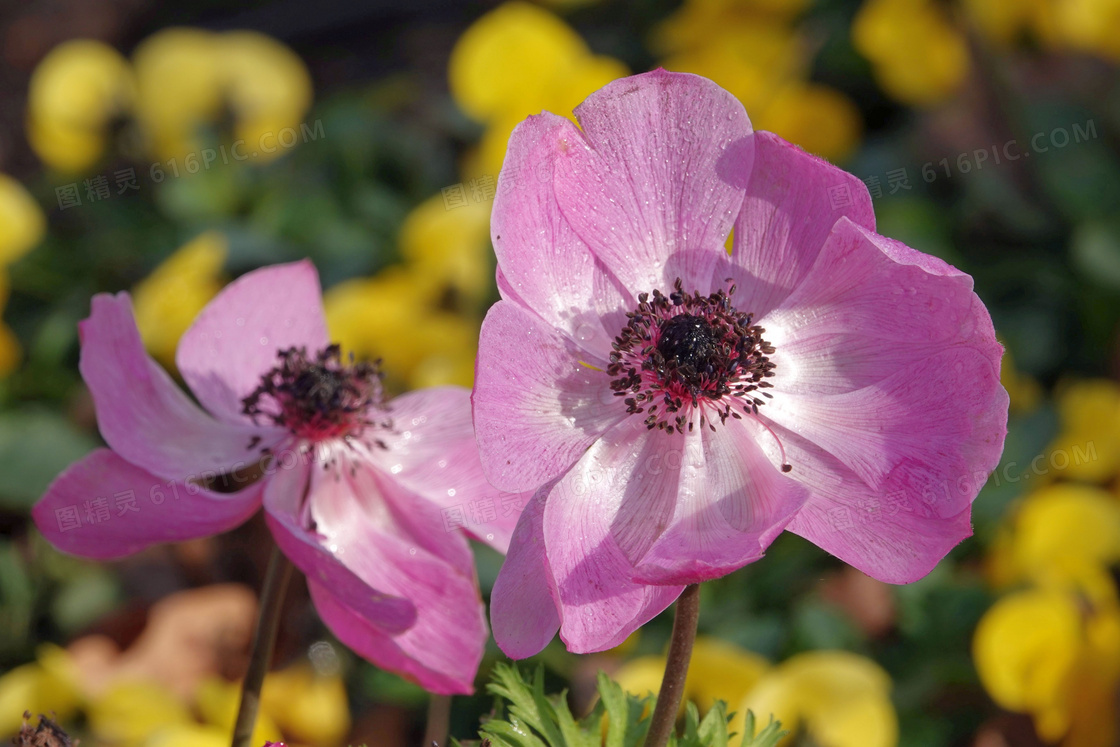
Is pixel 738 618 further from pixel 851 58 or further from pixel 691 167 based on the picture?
pixel 851 58

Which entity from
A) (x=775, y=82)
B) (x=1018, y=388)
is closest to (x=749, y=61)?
(x=775, y=82)

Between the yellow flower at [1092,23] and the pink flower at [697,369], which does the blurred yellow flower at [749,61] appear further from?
the pink flower at [697,369]

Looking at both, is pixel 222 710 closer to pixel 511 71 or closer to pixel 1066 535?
pixel 1066 535

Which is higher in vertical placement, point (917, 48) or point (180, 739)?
point (917, 48)

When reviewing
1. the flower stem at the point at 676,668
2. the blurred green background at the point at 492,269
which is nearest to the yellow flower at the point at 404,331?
the blurred green background at the point at 492,269

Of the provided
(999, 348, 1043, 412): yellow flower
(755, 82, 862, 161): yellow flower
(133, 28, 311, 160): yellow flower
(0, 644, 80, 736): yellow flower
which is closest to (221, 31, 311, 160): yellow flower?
(133, 28, 311, 160): yellow flower

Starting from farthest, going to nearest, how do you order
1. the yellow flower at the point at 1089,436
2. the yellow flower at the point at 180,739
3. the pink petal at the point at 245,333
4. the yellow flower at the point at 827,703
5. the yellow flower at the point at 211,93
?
the yellow flower at the point at 211,93
the yellow flower at the point at 1089,436
the yellow flower at the point at 827,703
the yellow flower at the point at 180,739
the pink petal at the point at 245,333
